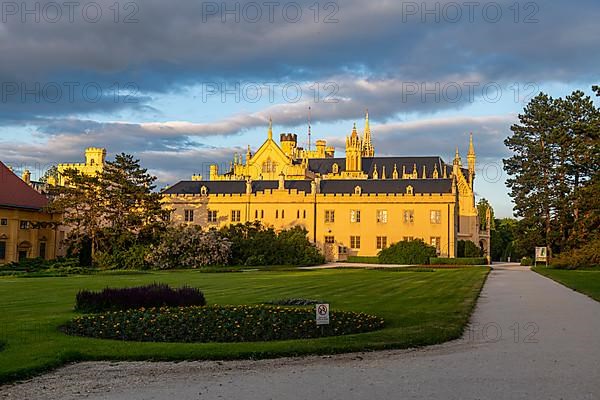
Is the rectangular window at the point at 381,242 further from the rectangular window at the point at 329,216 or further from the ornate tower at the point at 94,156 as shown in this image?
the ornate tower at the point at 94,156

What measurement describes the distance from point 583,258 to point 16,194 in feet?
158

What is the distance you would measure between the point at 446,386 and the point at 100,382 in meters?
4.86

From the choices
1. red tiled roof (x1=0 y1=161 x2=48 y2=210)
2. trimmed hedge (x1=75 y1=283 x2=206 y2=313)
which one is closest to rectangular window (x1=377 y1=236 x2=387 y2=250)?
red tiled roof (x1=0 y1=161 x2=48 y2=210)

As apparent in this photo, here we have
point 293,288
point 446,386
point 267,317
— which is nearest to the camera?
point 446,386

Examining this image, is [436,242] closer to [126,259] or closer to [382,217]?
[382,217]

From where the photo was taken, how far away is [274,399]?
8523mm

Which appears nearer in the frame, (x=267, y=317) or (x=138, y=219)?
(x=267, y=317)

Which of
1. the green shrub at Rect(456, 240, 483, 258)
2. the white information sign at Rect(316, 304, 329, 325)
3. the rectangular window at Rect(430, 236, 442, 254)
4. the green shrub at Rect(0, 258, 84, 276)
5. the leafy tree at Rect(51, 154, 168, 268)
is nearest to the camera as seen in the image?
the white information sign at Rect(316, 304, 329, 325)

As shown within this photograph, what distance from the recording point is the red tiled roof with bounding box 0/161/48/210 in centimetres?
5916

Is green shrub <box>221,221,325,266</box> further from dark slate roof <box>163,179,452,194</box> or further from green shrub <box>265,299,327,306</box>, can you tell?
green shrub <box>265,299,327,306</box>

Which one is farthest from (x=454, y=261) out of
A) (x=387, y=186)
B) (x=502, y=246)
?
(x=502, y=246)

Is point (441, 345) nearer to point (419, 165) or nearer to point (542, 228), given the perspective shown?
point (542, 228)

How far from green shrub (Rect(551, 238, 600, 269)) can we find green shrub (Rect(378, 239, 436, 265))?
14598 mm

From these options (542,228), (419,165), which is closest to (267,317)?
(542,228)
